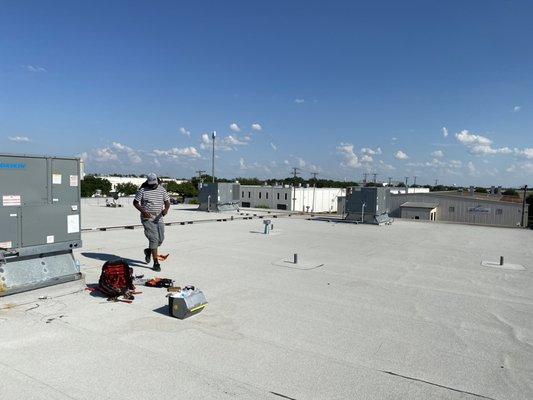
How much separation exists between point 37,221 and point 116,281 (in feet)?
5.83

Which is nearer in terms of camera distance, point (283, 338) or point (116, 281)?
point (283, 338)

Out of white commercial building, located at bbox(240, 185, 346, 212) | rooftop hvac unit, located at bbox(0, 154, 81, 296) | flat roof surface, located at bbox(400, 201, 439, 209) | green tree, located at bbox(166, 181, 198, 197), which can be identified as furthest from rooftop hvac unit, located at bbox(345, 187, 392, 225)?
green tree, located at bbox(166, 181, 198, 197)

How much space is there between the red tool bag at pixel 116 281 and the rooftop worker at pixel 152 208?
6.17 feet

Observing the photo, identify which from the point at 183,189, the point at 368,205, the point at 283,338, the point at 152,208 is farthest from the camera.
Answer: the point at 183,189

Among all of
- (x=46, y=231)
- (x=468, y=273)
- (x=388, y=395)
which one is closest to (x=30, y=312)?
(x=46, y=231)

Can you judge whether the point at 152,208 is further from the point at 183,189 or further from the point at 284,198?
the point at 183,189

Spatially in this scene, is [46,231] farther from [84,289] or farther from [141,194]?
[141,194]

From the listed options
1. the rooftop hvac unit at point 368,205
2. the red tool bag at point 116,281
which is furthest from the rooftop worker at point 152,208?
the rooftop hvac unit at point 368,205

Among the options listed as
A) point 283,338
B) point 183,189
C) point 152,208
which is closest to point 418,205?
point 152,208

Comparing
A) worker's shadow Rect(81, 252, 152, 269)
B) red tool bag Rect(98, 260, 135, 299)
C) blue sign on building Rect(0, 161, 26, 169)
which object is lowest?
worker's shadow Rect(81, 252, 152, 269)

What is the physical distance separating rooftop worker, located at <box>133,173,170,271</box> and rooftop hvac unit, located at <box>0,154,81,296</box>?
141 cm

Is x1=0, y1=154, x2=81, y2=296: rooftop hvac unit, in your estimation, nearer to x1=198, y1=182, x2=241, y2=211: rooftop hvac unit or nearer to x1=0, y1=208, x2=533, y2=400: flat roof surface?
x1=0, y1=208, x2=533, y2=400: flat roof surface

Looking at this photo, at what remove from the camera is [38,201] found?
7.01m

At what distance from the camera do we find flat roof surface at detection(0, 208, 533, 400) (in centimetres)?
A: 384
